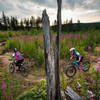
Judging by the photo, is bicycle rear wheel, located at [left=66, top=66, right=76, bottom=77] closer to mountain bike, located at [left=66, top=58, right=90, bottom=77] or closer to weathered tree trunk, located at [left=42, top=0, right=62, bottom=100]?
mountain bike, located at [left=66, top=58, right=90, bottom=77]

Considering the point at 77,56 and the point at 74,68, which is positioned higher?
the point at 77,56

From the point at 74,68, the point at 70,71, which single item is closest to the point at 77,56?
the point at 74,68

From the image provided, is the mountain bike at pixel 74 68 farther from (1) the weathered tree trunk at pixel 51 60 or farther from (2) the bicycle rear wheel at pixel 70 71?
(1) the weathered tree trunk at pixel 51 60

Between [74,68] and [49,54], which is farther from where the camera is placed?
[74,68]

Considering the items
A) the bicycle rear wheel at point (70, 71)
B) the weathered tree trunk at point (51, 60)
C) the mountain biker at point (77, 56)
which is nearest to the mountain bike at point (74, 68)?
the bicycle rear wheel at point (70, 71)

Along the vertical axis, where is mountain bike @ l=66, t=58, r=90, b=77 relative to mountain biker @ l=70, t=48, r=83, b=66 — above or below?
below

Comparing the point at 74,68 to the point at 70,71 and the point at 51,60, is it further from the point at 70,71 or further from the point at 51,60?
the point at 51,60

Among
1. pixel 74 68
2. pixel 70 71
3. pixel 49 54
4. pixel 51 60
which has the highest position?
pixel 49 54

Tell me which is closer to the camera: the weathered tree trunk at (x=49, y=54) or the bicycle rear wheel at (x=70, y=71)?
the weathered tree trunk at (x=49, y=54)

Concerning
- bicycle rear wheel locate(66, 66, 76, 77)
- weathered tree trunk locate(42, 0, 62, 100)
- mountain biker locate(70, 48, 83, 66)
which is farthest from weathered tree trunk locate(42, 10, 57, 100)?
mountain biker locate(70, 48, 83, 66)

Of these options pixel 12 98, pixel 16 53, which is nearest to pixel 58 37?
pixel 12 98

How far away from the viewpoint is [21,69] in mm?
3961

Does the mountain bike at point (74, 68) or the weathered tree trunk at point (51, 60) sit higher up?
the weathered tree trunk at point (51, 60)

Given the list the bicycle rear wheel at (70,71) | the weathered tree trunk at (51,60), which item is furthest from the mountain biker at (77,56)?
the weathered tree trunk at (51,60)
